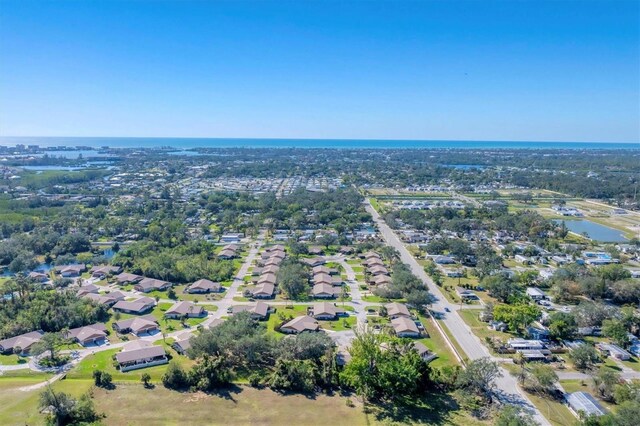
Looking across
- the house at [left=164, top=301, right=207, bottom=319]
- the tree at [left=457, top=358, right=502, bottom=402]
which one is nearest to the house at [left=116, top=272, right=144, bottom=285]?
the house at [left=164, top=301, right=207, bottom=319]

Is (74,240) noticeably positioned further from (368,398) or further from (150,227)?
(368,398)

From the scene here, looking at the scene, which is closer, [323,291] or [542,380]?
[542,380]

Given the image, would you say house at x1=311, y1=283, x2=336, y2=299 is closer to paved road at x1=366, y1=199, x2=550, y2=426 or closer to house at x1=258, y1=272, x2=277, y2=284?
house at x1=258, y1=272, x2=277, y2=284

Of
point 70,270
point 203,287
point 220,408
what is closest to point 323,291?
point 203,287

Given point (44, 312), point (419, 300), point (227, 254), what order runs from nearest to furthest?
point (44, 312) < point (419, 300) < point (227, 254)

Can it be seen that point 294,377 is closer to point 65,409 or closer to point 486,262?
point 65,409

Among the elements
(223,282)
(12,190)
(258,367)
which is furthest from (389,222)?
(12,190)

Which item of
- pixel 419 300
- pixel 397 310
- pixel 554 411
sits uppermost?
pixel 419 300
